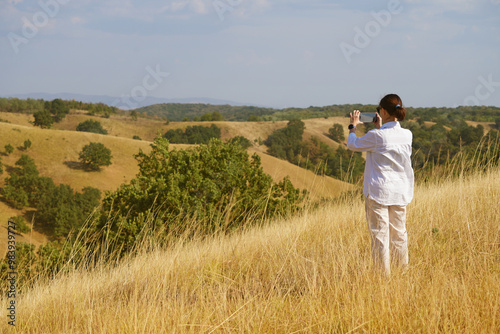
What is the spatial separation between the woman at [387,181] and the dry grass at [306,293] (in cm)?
19

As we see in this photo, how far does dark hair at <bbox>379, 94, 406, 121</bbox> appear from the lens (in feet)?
11.5

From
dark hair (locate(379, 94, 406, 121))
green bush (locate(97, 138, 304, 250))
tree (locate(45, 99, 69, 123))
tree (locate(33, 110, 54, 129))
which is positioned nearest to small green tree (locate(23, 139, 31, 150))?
tree (locate(33, 110, 54, 129))

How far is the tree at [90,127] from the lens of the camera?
8425 cm

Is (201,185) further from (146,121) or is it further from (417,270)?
(146,121)

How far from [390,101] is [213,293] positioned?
220cm

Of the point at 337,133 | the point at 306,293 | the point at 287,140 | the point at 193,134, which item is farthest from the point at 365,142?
the point at 337,133

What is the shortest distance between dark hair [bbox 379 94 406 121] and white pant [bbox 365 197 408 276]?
2.52 feet

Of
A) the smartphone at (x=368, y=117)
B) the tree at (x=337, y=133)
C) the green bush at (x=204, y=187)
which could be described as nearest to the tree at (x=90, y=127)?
the tree at (x=337, y=133)

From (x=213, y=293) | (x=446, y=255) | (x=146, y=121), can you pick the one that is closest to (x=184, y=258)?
(x=213, y=293)

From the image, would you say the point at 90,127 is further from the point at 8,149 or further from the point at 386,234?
the point at 386,234

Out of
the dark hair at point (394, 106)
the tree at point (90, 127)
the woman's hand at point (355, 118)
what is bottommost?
the tree at point (90, 127)

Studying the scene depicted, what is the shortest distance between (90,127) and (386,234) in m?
88.4

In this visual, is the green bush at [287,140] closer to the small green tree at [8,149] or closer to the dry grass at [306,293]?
the small green tree at [8,149]

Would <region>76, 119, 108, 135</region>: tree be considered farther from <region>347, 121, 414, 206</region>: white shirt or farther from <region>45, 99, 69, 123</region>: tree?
<region>347, 121, 414, 206</region>: white shirt
